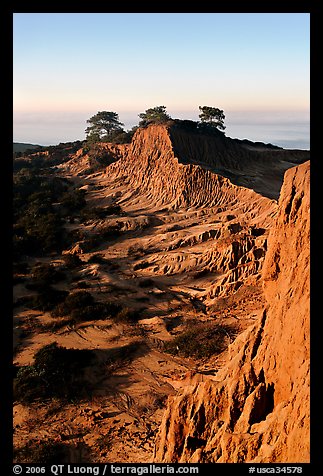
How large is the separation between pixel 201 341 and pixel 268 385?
584 centimetres

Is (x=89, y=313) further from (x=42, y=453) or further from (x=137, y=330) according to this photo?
(x=42, y=453)

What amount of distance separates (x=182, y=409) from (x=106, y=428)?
3.07 m

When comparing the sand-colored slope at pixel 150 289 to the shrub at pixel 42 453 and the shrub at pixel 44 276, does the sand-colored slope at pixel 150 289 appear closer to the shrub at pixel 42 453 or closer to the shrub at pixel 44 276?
the shrub at pixel 42 453

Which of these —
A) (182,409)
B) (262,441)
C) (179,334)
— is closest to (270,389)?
(262,441)

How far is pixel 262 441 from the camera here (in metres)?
4.73

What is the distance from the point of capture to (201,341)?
11.4 m

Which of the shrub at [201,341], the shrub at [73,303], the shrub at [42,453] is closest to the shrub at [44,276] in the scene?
the shrub at [73,303]

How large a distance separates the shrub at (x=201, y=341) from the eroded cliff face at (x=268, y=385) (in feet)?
13.3

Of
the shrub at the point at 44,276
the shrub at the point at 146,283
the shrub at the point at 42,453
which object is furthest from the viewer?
the shrub at the point at 44,276

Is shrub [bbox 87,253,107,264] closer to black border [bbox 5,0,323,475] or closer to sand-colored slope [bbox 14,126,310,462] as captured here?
sand-colored slope [bbox 14,126,310,462]

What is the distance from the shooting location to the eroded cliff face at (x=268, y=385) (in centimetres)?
474
